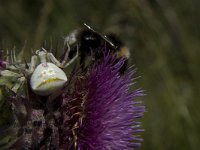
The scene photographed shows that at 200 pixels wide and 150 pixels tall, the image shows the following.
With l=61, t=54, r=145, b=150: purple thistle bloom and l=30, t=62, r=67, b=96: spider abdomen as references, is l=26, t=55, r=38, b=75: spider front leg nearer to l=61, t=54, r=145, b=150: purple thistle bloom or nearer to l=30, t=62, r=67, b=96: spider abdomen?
l=30, t=62, r=67, b=96: spider abdomen

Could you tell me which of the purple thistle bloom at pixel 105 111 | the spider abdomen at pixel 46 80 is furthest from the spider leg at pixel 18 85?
the purple thistle bloom at pixel 105 111

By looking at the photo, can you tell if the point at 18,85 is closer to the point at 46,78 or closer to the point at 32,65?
the point at 32,65

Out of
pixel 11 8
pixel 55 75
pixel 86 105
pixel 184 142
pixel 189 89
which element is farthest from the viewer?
pixel 11 8

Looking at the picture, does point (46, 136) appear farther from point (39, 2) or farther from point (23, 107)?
point (39, 2)

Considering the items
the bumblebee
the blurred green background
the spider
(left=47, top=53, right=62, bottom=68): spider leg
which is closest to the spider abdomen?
the spider

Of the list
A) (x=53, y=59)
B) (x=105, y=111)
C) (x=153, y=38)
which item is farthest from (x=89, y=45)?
(x=153, y=38)

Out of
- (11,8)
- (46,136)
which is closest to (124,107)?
(46,136)
